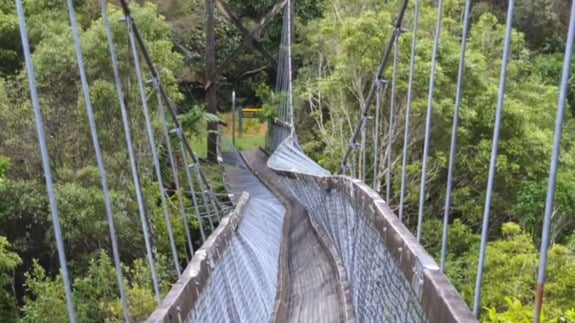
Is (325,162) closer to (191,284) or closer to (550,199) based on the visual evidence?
(191,284)

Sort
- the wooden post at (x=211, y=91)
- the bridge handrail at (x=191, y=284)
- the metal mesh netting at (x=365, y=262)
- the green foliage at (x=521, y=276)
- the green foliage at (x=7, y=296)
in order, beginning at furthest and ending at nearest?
the wooden post at (x=211, y=91) < the green foliage at (x=7, y=296) < the green foliage at (x=521, y=276) < the metal mesh netting at (x=365, y=262) < the bridge handrail at (x=191, y=284)

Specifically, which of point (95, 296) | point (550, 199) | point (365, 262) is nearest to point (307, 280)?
point (365, 262)

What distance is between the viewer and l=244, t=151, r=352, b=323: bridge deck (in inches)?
137

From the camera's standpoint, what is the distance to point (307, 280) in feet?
13.9

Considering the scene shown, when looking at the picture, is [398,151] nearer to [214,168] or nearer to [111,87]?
[111,87]

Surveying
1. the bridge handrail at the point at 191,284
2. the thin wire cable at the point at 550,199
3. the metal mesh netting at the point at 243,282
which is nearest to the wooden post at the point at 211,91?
the metal mesh netting at the point at 243,282

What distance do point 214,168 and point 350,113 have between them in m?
3.86

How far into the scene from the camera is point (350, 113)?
8.26 meters

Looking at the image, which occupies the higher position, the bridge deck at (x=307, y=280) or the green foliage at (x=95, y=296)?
the bridge deck at (x=307, y=280)

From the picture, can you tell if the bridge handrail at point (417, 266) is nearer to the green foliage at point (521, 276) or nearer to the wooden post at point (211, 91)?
the green foliage at point (521, 276)

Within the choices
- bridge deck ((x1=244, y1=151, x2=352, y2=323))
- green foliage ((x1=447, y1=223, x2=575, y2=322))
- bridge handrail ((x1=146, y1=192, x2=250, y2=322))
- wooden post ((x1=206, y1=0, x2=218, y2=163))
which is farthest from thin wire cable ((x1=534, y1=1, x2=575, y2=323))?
wooden post ((x1=206, y1=0, x2=218, y2=163))

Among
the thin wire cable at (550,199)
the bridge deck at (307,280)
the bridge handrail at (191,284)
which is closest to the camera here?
the thin wire cable at (550,199)

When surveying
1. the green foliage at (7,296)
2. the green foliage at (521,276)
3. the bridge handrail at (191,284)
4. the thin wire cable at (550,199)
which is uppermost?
the thin wire cable at (550,199)

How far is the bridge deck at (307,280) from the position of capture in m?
3.48
